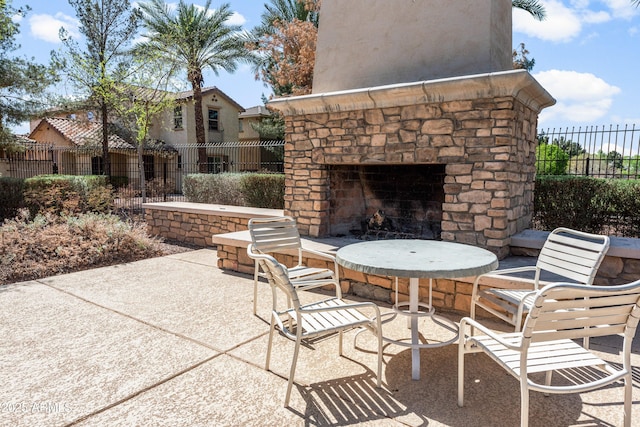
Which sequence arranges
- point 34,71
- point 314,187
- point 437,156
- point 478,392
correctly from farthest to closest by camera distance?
point 34,71
point 314,187
point 437,156
point 478,392

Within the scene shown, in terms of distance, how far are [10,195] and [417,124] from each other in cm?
1157

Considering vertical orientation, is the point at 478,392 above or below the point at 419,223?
below

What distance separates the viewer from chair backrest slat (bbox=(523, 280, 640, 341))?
180cm

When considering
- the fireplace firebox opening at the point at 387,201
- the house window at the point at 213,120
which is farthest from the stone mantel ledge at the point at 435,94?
the house window at the point at 213,120

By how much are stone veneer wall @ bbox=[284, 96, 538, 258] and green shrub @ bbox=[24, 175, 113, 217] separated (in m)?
7.32

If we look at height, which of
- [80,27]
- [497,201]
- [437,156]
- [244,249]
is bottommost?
[244,249]

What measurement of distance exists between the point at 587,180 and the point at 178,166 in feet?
61.1

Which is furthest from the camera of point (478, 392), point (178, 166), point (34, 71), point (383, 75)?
point (178, 166)

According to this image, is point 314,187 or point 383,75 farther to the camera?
point 314,187

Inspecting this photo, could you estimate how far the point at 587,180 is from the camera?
21.0 ft

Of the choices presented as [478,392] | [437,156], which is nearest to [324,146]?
[437,156]

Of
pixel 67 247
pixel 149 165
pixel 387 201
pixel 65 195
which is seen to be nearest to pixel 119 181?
pixel 149 165

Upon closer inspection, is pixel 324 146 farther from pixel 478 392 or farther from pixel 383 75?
pixel 478 392

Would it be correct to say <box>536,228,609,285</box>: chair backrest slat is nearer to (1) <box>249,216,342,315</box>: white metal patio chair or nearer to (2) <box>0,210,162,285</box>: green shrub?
(1) <box>249,216,342,315</box>: white metal patio chair
